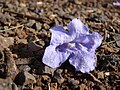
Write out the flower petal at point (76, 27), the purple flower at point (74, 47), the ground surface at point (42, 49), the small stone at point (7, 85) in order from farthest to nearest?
the flower petal at point (76, 27)
the purple flower at point (74, 47)
the ground surface at point (42, 49)
the small stone at point (7, 85)

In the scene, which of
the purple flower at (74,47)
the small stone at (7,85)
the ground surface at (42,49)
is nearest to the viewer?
the small stone at (7,85)

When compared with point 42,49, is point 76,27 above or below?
above

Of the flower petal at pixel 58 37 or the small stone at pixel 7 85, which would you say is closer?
the small stone at pixel 7 85

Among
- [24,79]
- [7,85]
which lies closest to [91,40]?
[24,79]

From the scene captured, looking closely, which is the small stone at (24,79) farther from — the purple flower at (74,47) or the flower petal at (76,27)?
the flower petal at (76,27)

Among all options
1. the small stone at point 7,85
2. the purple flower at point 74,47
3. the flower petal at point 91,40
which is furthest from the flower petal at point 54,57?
the small stone at point 7,85

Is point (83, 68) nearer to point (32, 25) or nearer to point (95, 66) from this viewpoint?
point (95, 66)

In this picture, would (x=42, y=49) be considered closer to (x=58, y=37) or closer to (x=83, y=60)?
(x=58, y=37)

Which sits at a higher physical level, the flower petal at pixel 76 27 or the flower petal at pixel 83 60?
the flower petal at pixel 76 27
